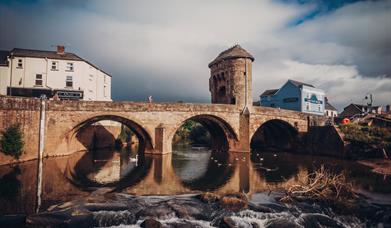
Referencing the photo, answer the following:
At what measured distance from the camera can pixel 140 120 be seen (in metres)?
27.6

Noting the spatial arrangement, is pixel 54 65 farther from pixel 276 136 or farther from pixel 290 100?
pixel 290 100

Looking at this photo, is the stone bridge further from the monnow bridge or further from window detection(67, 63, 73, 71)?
window detection(67, 63, 73, 71)

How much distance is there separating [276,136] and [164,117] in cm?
2409

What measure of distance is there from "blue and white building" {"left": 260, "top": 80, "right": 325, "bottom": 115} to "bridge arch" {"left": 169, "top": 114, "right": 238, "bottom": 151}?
2394cm

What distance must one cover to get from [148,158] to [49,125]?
1039 cm

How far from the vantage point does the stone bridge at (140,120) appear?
75.6 ft

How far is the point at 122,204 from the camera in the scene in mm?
12258

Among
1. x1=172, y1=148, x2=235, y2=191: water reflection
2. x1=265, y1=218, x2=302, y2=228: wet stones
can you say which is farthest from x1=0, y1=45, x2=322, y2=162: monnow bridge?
x1=265, y1=218, x2=302, y2=228: wet stones

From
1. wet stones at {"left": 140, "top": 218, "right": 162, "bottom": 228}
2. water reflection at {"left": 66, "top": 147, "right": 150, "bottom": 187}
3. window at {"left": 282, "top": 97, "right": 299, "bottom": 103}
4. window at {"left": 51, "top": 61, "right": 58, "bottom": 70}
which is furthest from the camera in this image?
window at {"left": 282, "top": 97, "right": 299, "bottom": 103}

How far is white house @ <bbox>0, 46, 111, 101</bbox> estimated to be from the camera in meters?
34.5

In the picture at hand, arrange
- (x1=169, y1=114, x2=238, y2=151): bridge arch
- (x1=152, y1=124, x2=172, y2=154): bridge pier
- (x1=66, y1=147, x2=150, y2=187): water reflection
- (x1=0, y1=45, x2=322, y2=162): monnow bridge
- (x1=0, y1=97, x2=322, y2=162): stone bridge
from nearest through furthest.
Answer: (x1=66, y1=147, x2=150, y2=187): water reflection
(x1=0, y1=97, x2=322, y2=162): stone bridge
(x1=0, y1=45, x2=322, y2=162): monnow bridge
(x1=152, y1=124, x2=172, y2=154): bridge pier
(x1=169, y1=114, x2=238, y2=151): bridge arch

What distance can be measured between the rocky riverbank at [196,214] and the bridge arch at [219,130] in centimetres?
1725

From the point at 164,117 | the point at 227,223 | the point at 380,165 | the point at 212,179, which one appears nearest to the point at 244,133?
the point at 164,117

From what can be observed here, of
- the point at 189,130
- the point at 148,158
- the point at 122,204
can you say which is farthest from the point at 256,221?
the point at 189,130
